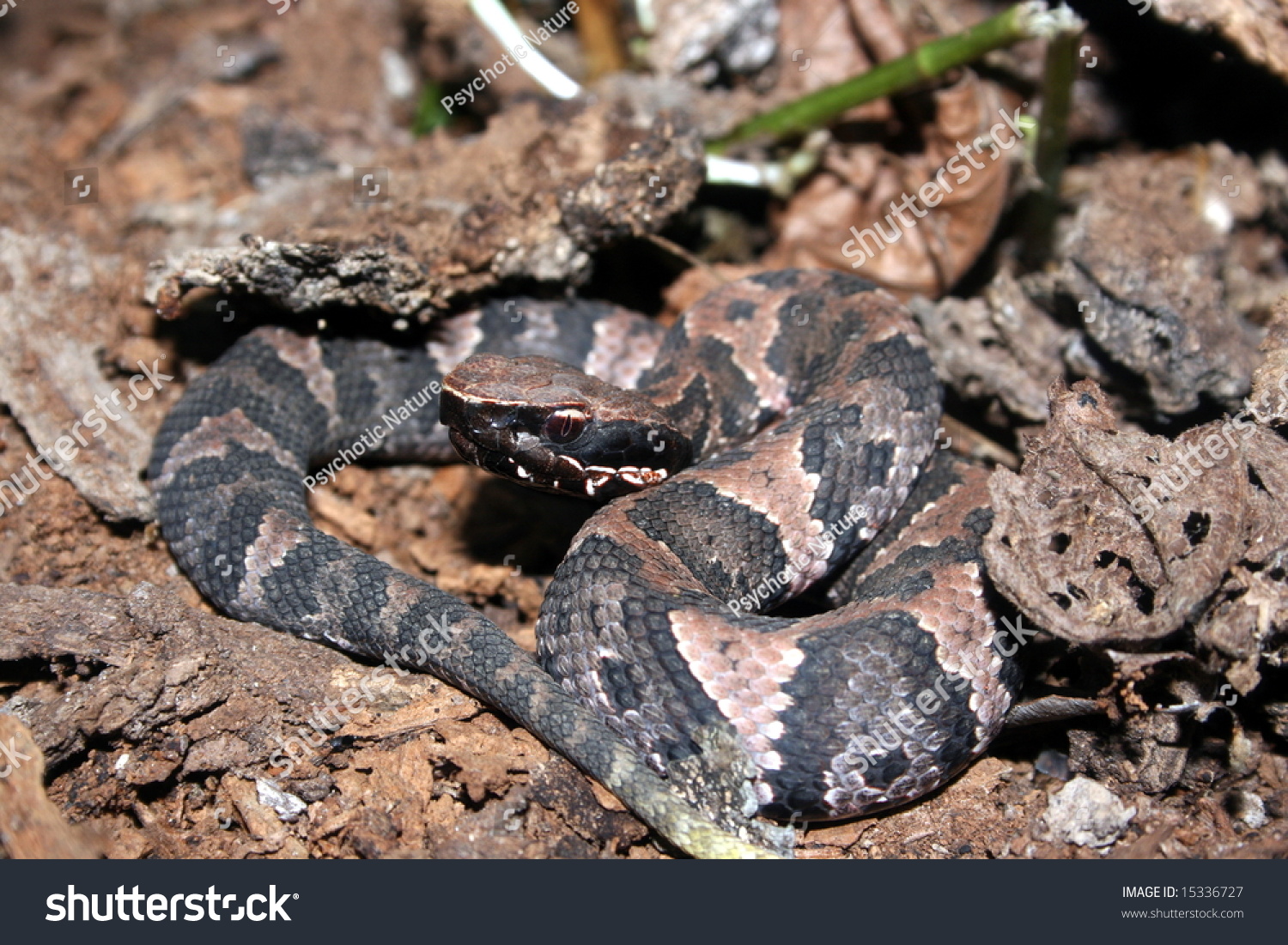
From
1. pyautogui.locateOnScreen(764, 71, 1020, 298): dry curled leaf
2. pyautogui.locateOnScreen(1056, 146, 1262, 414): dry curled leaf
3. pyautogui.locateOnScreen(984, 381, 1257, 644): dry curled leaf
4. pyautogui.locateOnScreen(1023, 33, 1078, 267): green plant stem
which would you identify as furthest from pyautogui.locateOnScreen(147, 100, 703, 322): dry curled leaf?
pyautogui.locateOnScreen(984, 381, 1257, 644): dry curled leaf

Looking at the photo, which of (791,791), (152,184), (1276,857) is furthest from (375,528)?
(1276,857)

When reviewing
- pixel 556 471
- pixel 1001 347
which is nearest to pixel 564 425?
pixel 556 471

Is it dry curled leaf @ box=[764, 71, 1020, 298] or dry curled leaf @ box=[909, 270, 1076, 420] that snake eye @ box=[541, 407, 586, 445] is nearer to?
dry curled leaf @ box=[909, 270, 1076, 420]

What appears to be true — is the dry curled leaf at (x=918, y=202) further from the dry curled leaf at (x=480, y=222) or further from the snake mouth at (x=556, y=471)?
the snake mouth at (x=556, y=471)

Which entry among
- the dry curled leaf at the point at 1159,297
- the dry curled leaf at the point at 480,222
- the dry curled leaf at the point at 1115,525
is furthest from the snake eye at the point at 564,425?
the dry curled leaf at the point at 1159,297

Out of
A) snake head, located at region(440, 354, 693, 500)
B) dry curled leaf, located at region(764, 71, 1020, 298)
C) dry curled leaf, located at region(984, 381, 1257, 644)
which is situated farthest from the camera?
dry curled leaf, located at region(764, 71, 1020, 298)

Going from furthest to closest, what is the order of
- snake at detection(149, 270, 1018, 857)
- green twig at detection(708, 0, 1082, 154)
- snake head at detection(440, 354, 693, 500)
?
green twig at detection(708, 0, 1082, 154)
snake head at detection(440, 354, 693, 500)
snake at detection(149, 270, 1018, 857)

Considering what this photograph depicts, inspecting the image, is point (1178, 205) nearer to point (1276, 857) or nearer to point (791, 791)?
point (1276, 857)
